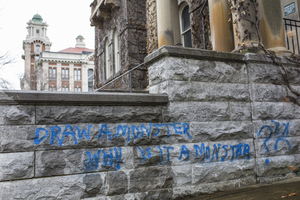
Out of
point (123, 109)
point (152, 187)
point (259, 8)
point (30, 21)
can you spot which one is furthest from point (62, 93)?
point (30, 21)

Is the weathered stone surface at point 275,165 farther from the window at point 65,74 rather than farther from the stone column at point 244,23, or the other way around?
the window at point 65,74

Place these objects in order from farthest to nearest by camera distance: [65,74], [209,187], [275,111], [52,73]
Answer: [65,74] < [52,73] < [275,111] < [209,187]

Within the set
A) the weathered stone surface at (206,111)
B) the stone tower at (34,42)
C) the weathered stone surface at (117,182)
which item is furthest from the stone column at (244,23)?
the stone tower at (34,42)

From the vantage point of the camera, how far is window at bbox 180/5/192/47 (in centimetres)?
1127

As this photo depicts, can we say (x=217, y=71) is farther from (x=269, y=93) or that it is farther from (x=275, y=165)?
(x=275, y=165)

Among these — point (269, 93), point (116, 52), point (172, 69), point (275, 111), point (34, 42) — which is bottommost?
point (275, 111)

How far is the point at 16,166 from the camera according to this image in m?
4.11

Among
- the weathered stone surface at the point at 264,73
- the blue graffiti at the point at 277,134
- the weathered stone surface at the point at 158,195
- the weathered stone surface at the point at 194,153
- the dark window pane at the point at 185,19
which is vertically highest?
the dark window pane at the point at 185,19

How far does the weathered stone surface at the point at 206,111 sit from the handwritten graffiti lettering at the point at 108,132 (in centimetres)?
16

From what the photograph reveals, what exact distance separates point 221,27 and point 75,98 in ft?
14.8

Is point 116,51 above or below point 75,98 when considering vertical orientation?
above

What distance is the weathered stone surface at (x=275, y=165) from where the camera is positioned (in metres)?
5.73

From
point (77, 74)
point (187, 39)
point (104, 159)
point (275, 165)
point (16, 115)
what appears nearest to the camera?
point (16, 115)

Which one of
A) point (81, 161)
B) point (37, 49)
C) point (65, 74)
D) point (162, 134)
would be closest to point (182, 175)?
point (162, 134)
